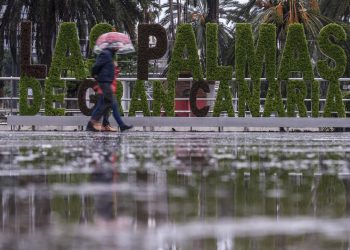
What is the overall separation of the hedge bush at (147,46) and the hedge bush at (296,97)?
3213 millimetres

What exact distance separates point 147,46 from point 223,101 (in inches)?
89.7

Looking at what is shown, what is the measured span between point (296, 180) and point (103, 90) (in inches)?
395

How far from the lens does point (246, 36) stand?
21.8 meters

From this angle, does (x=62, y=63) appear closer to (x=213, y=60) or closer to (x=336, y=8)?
(x=213, y=60)

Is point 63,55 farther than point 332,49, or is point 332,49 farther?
point 63,55

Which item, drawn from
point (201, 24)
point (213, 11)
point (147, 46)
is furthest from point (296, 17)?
point (201, 24)

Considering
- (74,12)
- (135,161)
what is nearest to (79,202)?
(135,161)

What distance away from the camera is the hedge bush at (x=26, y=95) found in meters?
22.2

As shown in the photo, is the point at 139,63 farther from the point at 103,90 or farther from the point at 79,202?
the point at 79,202

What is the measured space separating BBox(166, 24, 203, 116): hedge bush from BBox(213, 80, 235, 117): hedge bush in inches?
22.7

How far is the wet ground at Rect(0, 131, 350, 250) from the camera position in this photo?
3.21m

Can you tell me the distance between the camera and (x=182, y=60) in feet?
72.0

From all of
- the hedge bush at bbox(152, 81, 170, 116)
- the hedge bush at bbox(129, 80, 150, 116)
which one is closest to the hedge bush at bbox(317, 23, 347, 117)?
the hedge bush at bbox(152, 81, 170, 116)

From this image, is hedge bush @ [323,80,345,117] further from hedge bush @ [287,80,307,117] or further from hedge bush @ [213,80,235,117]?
hedge bush @ [213,80,235,117]
